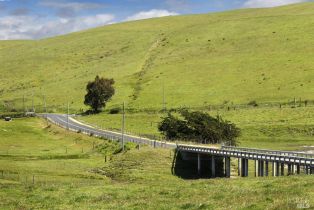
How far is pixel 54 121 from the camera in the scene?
130 m

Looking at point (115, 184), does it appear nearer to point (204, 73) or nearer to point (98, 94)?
point (98, 94)

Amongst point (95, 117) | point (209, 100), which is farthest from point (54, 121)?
point (209, 100)

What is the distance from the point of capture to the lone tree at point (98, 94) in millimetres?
145500

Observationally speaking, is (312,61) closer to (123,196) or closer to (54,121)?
(54,121)

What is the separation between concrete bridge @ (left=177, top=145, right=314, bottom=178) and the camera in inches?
2356

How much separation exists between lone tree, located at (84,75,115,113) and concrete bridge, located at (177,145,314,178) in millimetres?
71010

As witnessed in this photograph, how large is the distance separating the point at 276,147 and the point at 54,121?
58.2m

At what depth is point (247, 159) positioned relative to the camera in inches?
2623

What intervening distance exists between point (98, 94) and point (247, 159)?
82252 millimetres

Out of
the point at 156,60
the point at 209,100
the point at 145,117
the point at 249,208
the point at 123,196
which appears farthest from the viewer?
the point at 156,60

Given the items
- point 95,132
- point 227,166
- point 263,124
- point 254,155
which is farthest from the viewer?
point 263,124

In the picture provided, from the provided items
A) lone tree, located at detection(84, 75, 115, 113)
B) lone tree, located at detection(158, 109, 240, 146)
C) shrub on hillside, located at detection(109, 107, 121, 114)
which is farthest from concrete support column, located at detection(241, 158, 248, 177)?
lone tree, located at detection(84, 75, 115, 113)

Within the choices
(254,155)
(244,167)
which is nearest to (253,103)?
(244,167)

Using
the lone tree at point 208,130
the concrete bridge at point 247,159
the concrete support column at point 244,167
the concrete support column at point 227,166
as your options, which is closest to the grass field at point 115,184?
the concrete bridge at point 247,159
